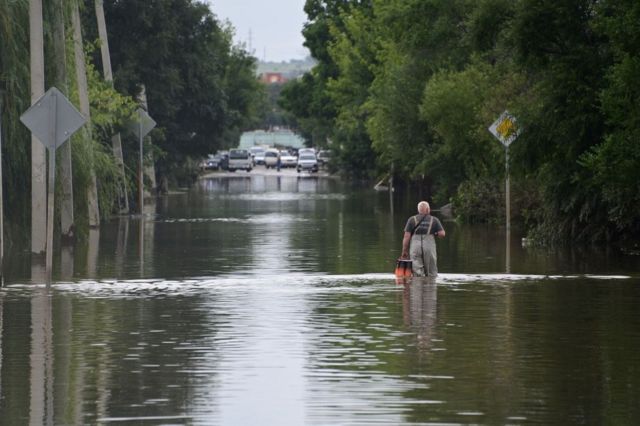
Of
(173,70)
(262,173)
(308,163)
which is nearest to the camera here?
(173,70)

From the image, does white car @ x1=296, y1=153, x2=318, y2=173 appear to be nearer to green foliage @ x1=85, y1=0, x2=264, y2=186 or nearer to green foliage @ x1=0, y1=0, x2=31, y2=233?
green foliage @ x1=85, y1=0, x2=264, y2=186

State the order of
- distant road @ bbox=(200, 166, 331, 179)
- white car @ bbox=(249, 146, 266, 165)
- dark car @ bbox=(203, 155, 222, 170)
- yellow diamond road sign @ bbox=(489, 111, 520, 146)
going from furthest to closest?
1. white car @ bbox=(249, 146, 266, 165)
2. dark car @ bbox=(203, 155, 222, 170)
3. distant road @ bbox=(200, 166, 331, 179)
4. yellow diamond road sign @ bbox=(489, 111, 520, 146)

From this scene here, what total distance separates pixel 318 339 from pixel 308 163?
4519 inches

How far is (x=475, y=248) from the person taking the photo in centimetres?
3384

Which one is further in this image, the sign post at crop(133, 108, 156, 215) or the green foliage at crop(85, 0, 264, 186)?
the green foliage at crop(85, 0, 264, 186)

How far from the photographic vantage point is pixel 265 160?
158m

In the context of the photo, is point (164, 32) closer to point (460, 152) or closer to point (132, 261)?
point (460, 152)

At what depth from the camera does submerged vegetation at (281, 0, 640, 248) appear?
27.6 m

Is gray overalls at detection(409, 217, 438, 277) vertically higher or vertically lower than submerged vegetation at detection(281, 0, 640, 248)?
lower

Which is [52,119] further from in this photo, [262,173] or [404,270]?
[262,173]

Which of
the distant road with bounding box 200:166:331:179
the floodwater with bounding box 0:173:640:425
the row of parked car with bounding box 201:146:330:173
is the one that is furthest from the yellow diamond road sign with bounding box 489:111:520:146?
the row of parked car with bounding box 201:146:330:173

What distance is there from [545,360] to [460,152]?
119ft

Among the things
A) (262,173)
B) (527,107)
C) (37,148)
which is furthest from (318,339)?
(262,173)

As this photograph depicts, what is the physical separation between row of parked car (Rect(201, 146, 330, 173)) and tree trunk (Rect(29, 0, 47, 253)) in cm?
9431
